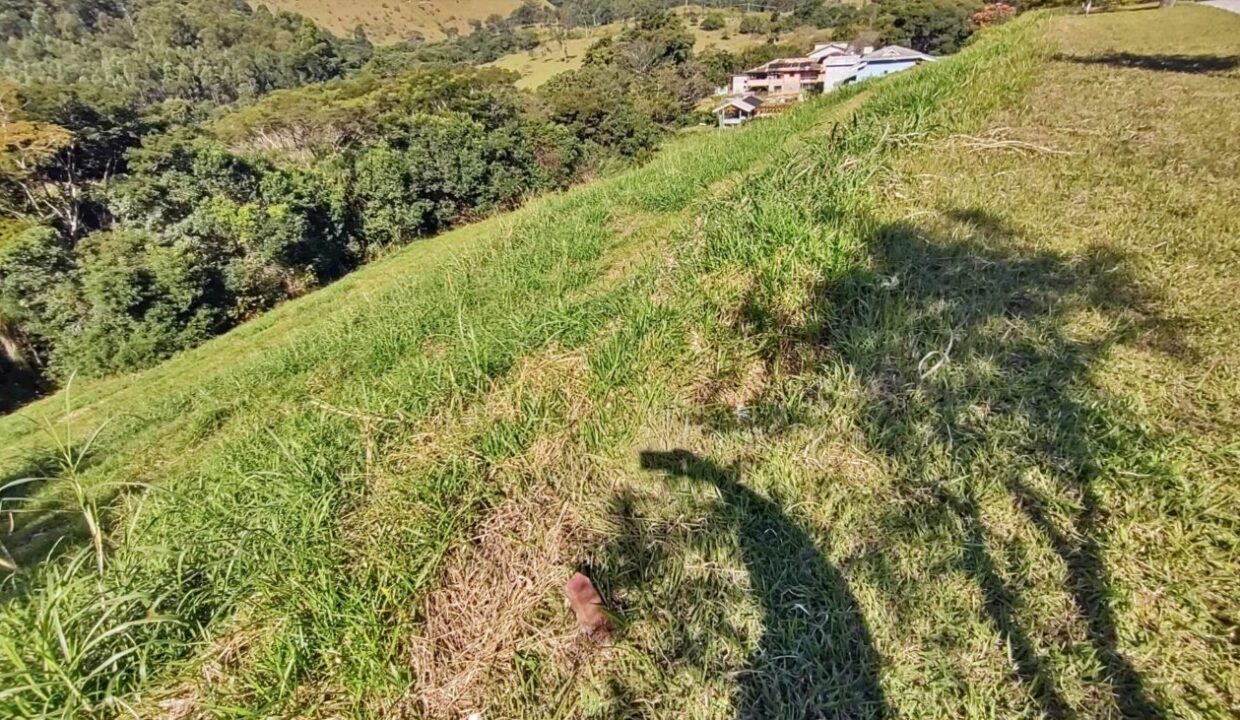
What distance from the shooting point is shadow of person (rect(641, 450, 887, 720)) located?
1.31 m

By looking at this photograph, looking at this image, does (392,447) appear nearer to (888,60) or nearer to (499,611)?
(499,611)

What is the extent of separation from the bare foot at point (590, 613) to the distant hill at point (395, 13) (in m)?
122

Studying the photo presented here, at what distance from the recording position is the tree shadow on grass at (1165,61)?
5785 mm

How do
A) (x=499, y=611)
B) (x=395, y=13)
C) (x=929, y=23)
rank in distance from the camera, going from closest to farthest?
(x=499, y=611) < (x=929, y=23) < (x=395, y=13)

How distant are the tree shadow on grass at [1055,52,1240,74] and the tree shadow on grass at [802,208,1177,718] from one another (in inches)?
225

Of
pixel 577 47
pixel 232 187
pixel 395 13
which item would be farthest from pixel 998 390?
pixel 395 13

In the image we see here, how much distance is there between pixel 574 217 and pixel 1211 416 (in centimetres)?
482

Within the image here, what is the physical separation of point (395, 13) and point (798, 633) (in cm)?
13828

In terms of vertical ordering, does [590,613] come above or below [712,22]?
below

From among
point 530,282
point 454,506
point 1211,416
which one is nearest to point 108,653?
point 454,506

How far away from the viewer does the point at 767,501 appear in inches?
70.2

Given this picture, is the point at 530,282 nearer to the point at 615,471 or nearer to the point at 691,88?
the point at 615,471

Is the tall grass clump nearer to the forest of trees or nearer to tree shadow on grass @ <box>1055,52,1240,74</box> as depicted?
tree shadow on grass @ <box>1055,52,1240,74</box>

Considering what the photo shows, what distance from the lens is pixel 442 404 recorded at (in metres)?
2.46
